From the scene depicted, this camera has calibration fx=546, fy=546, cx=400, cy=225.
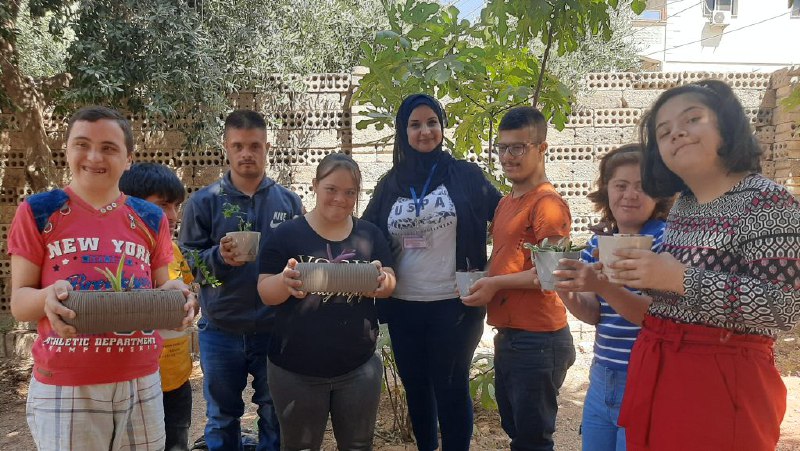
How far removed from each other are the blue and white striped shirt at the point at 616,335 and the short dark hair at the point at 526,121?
691mm

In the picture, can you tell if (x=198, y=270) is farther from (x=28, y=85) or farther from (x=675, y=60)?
(x=675, y=60)

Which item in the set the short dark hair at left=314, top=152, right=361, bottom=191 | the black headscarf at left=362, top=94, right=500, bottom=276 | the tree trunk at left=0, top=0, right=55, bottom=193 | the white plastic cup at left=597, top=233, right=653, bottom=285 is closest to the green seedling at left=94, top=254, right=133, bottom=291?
the short dark hair at left=314, top=152, right=361, bottom=191

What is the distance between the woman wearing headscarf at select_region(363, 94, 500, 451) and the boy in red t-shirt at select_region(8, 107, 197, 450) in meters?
1.15

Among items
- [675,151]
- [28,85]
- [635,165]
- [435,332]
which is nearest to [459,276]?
[435,332]

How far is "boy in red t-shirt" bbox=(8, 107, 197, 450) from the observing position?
6.20ft

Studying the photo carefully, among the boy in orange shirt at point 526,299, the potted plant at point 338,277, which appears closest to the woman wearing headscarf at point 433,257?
the boy in orange shirt at point 526,299

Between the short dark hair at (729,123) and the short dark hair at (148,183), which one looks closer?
the short dark hair at (729,123)

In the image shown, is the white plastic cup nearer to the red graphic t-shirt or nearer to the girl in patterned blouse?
the girl in patterned blouse

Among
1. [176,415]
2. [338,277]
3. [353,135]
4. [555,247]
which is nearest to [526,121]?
[555,247]

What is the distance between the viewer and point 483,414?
4484 mm

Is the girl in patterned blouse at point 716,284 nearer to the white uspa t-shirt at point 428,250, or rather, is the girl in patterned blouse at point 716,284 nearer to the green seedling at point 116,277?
the white uspa t-shirt at point 428,250

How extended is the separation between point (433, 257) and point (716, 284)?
5.09 ft

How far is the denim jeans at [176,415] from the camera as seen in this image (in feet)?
8.84

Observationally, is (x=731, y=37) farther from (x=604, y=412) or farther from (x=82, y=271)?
(x=82, y=271)
